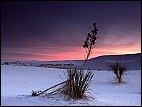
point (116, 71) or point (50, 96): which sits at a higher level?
point (116, 71)

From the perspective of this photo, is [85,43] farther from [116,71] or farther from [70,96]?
[116,71]

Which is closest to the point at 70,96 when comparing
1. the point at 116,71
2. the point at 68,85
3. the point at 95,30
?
the point at 68,85

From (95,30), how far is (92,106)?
71.0 inches

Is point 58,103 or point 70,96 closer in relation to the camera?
point 58,103

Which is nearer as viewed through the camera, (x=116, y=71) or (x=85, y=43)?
(x=85, y=43)

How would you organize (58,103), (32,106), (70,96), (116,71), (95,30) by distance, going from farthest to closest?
(116,71) < (95,30) < (70,96) < (58,103) < (32,106)

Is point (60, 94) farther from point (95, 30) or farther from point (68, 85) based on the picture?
point (95, 30)

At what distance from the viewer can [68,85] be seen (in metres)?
6.87

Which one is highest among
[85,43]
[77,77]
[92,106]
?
[85,43]

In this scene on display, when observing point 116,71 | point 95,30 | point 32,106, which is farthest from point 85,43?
point 116,71

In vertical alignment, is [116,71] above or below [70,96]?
above

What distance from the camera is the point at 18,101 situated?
6.19 m

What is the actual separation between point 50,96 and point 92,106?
1177 millimetres

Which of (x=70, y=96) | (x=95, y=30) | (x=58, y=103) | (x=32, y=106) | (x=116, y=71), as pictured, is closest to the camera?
(x=32, y=106)
